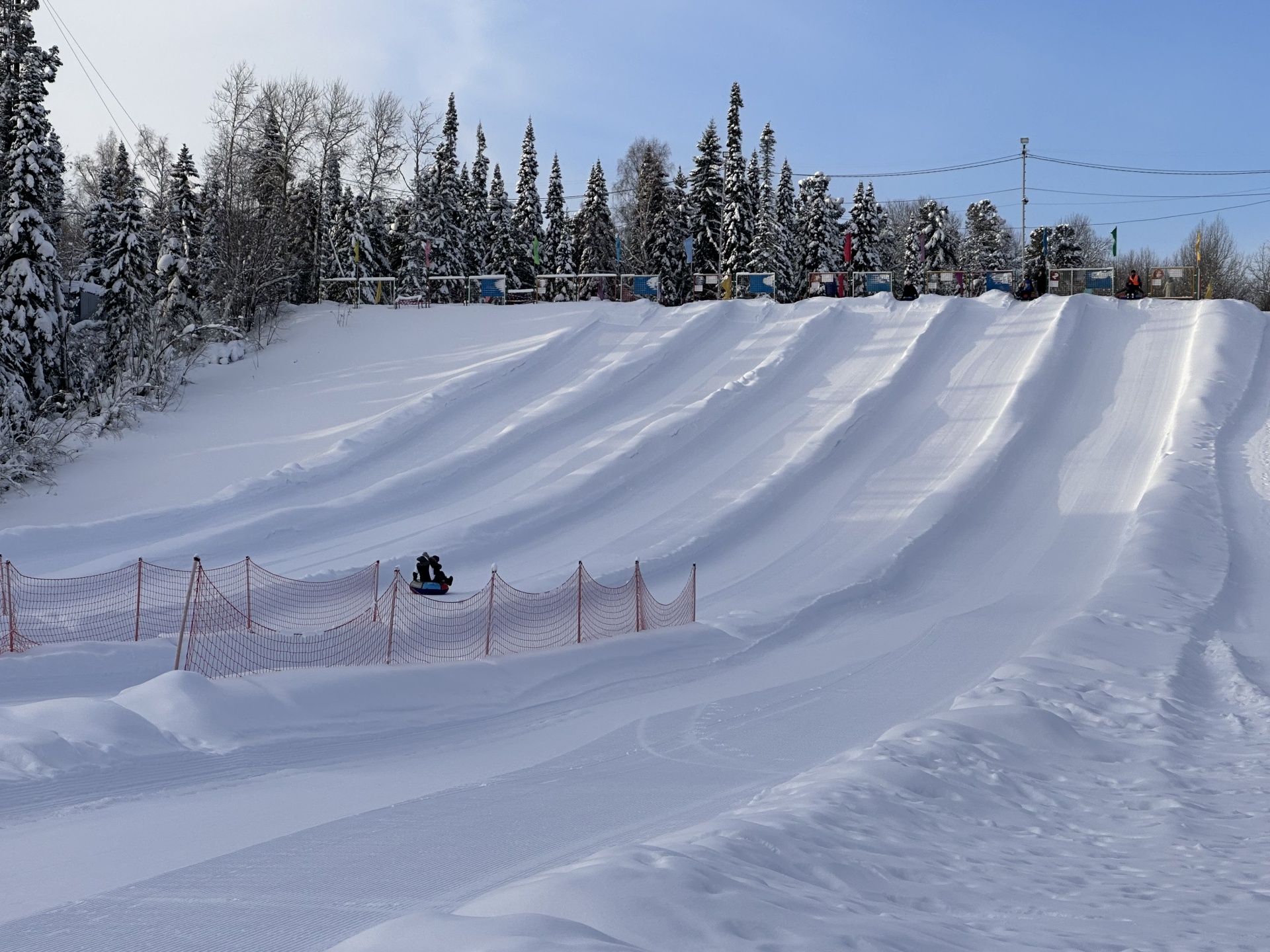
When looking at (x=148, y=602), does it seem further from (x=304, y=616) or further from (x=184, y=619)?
(x=184, y=619)

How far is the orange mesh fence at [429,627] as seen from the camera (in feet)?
42.8

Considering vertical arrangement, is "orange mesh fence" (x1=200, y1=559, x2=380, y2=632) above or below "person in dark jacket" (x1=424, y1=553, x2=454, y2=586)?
below

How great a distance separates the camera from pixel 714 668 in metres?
13.9

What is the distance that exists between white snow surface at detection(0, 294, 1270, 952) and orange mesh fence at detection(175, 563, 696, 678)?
804 mm

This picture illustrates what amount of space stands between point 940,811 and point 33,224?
93.1ft

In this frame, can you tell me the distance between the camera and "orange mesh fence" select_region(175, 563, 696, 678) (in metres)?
13.0

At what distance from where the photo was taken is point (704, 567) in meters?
19.5

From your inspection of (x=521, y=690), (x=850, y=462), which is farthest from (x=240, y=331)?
(x=521, y=690)

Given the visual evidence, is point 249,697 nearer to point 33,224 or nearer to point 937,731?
point 937,731

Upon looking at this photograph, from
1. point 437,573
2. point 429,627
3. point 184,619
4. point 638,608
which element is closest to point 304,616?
point 429,627

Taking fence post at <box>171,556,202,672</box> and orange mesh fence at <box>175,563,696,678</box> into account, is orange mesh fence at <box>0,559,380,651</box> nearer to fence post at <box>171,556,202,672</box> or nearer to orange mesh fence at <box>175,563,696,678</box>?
orange mesh fence at <box>175,563,696,678</box>

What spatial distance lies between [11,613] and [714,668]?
8.52 m

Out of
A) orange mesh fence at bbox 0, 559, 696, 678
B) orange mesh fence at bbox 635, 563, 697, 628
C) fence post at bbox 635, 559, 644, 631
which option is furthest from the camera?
orange mesh fence at bbox 635, 563, 697, 628

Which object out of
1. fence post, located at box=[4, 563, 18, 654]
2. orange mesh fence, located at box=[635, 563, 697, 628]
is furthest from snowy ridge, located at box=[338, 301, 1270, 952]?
fence post, located at box=[4, 563, 18, 654]
